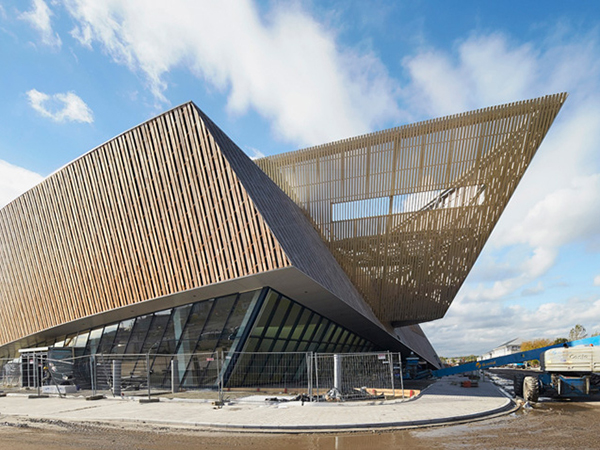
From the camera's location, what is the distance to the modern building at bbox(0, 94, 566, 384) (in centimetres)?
1744

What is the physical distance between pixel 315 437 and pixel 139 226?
1278 centimetres

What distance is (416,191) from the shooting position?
84.6 ft

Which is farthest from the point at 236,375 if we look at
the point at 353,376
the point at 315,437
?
the point at 315,437

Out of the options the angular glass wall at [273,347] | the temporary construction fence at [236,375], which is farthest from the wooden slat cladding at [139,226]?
the angular glass wall at [273,347]

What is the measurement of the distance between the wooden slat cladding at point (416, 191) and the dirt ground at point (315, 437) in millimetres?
14877

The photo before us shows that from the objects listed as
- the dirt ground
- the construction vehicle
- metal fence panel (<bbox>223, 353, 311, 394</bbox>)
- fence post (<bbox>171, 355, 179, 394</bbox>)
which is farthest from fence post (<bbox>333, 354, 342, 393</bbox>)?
the construction vehicle

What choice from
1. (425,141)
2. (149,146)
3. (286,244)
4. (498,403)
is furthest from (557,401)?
(149,146)

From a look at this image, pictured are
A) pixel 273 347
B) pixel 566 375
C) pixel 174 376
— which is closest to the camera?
pixel 566 375

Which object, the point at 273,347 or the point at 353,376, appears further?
the point at 273,347

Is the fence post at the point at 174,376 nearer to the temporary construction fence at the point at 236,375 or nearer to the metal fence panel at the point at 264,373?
the temporary construction fence at the point at 236,375

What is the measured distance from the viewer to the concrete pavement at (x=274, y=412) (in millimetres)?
11078

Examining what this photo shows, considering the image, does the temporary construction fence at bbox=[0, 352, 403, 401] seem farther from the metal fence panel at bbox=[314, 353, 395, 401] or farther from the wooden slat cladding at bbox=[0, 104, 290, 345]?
the wooden slat cladding at bbox=[0, 104, 290, 345]

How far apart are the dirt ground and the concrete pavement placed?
1.83 ft

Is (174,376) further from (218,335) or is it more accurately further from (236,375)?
(236,375)
